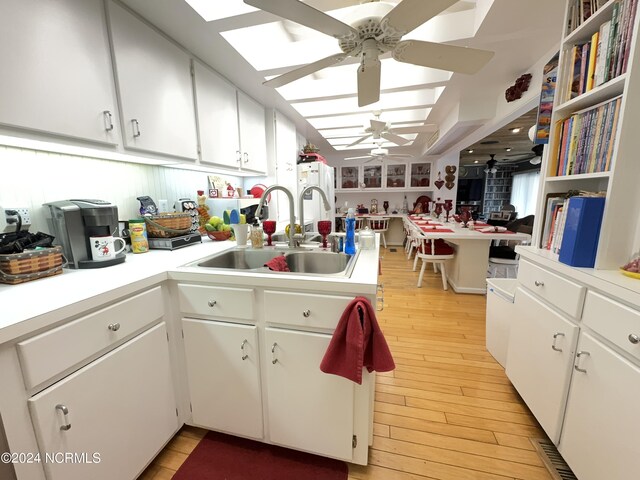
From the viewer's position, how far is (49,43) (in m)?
1.04

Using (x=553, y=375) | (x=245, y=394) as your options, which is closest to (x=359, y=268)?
(x=245, y=394)

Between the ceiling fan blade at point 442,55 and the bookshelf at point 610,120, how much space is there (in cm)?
42

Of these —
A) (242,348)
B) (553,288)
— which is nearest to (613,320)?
(553,288)

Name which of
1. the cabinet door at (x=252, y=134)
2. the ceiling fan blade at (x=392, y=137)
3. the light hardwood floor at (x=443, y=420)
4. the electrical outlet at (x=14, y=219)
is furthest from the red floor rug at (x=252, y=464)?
the ceiling fan blade at (x=392, y=137)

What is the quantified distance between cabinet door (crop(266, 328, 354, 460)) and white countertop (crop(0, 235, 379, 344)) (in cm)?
24

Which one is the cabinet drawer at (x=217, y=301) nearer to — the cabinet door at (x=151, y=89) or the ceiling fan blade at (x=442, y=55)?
the cabinet door at (x=151, y=89)

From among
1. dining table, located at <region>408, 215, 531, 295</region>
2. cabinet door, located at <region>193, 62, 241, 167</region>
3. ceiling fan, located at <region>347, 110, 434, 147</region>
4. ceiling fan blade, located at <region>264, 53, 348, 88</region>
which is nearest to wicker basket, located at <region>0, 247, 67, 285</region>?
cabinet door, located at <region>193, 62, 241, 167</region>

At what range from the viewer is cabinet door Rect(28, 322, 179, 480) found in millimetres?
791

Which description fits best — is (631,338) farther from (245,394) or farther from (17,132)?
(17,132)

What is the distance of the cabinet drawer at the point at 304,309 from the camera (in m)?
1.02

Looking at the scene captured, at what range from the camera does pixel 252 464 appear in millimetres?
1216

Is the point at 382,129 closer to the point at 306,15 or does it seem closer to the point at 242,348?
the point at 306,15

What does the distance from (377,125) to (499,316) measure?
229 cm

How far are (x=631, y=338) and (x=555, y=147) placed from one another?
0.99 m
